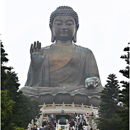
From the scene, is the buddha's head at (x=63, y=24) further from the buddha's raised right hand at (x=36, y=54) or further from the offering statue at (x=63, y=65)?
the buddha's raised right hand at (x=36, y=54)

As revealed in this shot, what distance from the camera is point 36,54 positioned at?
31.7m

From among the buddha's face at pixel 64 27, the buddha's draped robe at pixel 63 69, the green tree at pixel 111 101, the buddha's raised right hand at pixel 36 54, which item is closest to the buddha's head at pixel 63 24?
the buddha's face at pixel 64 27

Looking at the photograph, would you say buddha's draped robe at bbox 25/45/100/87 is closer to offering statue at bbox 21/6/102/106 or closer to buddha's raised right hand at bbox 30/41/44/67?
offering statue at bbox 21/6/102/106

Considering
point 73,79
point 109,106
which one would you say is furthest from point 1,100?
point 73,79

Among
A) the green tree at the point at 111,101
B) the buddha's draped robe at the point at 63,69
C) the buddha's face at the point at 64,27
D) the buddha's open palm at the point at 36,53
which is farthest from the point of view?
the buddha's face at the point at 64,27

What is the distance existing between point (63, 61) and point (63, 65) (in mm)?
377

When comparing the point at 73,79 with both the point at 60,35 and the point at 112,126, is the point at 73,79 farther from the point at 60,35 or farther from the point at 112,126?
the point at 112,126

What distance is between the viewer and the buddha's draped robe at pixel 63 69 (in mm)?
33719

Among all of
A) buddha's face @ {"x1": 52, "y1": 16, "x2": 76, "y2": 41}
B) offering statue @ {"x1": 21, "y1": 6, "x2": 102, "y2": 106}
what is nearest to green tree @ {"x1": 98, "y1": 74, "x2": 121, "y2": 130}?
offering statue @ {"x1": 21, "y1": 6, "x2": 102, "y2": 106}

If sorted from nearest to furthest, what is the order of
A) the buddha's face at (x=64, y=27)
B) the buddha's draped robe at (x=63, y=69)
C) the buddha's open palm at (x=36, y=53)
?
the buddha's open palm at (x=36, y=53), the buddha's draped robe at (x=63, y=69), the buddha's face at (x=64, y=27)

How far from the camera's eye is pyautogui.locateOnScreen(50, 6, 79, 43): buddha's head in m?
35.2

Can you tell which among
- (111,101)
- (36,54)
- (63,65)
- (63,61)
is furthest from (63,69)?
(111,101)

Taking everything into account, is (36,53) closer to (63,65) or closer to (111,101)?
(63,65)

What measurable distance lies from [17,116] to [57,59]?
1976 centimetres
